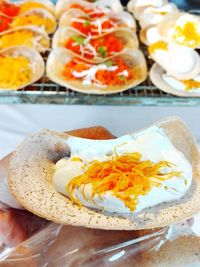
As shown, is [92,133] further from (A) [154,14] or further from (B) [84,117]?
(A) [154,14]

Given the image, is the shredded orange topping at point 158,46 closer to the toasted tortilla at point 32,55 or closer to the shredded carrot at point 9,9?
the toasted tortilla at point 32,55

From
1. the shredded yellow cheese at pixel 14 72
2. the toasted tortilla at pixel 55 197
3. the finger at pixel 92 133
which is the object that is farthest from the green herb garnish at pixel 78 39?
the toasted tortilla at pixel 55 197

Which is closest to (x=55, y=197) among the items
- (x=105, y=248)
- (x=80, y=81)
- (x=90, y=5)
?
(x=105, y=248)

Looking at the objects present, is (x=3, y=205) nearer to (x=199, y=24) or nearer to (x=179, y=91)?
(x=179, y=91)

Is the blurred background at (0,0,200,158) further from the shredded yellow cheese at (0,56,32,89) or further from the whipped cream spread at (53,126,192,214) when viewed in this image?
the whipped cream spread at (53,126,192,214)

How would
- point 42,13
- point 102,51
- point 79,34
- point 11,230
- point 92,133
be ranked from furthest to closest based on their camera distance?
1. point 42,13
2. point 79,34
3. point 102,51
4. point 92,133
5. point 11,230

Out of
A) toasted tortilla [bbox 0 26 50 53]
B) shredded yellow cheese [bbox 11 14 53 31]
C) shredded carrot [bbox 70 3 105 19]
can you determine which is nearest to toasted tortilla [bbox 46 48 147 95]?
toasted tortilla [bbox 0 26 50 53]
